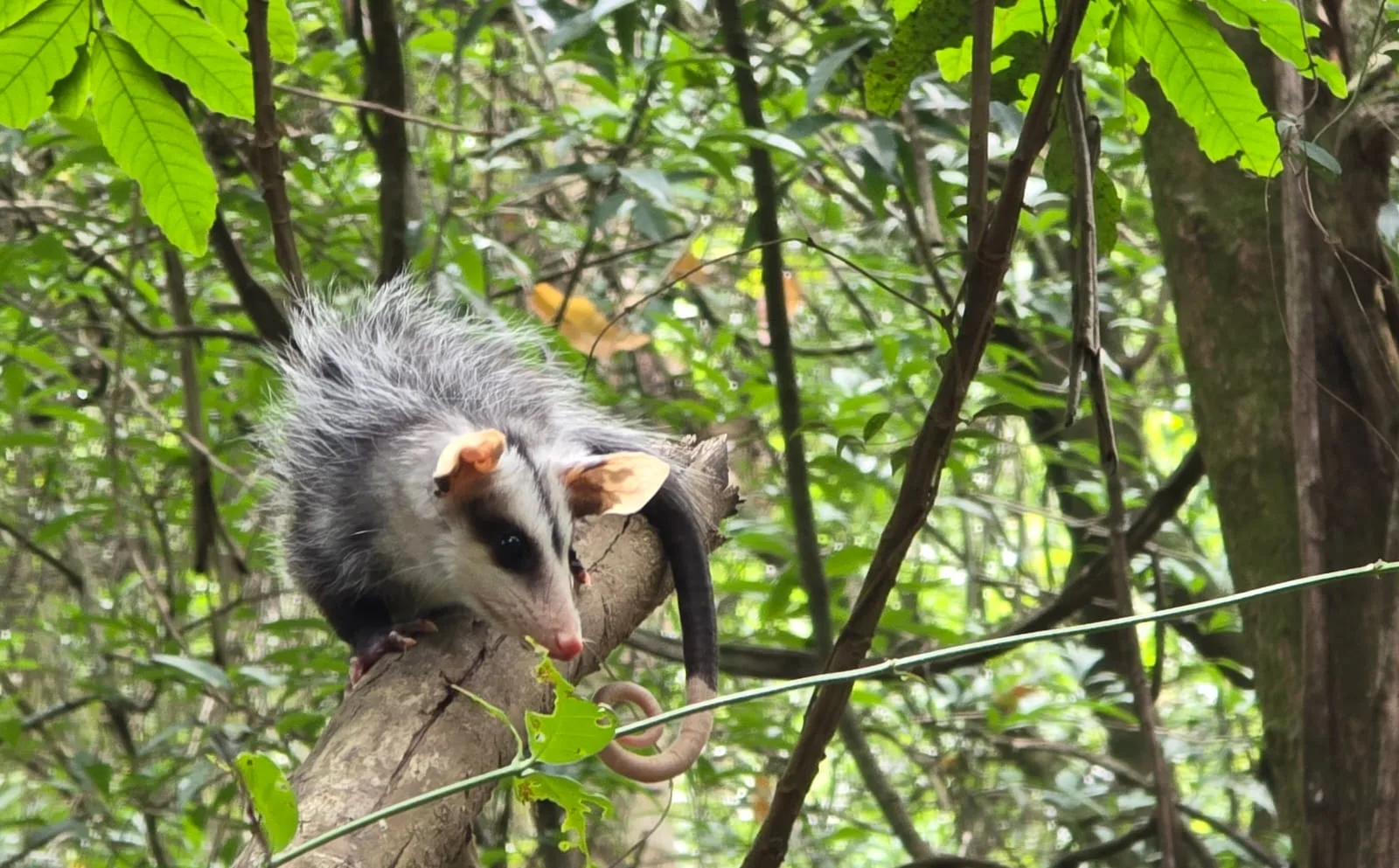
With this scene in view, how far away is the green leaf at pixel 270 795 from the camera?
0.87m

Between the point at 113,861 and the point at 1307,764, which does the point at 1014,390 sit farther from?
the point at 113,861

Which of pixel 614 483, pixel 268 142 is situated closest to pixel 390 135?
pixel 268 142

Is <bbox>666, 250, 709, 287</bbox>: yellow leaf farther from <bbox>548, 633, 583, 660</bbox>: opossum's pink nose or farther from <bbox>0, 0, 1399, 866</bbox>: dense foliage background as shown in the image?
<bbox>548, 633, 583, 660</bbox>: opossum's pink nose

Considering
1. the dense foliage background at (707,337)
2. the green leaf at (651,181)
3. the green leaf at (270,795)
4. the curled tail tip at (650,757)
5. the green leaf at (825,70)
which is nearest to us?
the green leaf at (270,795)

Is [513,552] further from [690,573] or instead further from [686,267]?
[686,267]

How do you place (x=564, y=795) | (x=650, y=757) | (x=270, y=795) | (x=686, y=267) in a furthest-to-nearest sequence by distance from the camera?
(x=686, y=267) → (x=650, y=757) → (x=564, y=795) → (x=270, y=795)

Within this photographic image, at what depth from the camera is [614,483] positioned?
2.14 meters

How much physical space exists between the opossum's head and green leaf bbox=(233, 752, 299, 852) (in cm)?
103

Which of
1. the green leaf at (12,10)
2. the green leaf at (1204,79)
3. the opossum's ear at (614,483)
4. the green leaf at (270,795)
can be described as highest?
the green leaf at (12,10)

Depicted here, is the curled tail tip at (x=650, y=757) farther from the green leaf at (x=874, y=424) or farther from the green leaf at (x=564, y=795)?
the green leaf at (x=564, y=795)

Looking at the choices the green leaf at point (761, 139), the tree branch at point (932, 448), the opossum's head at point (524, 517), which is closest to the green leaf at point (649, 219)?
the green leaf at point (761, 139)

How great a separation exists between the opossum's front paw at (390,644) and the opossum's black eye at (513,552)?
15 cm

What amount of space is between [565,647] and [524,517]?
26cm

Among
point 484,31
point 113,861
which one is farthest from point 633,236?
point 113,861
